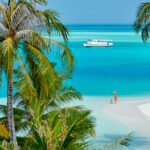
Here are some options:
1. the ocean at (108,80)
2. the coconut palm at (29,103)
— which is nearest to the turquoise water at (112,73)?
the ocean at (108,80)

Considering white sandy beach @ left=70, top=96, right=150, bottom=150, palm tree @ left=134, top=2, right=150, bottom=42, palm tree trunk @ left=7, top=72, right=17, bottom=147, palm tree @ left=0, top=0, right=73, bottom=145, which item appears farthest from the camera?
white sandy beach @ left=70, top=96, right=150, bottom=150

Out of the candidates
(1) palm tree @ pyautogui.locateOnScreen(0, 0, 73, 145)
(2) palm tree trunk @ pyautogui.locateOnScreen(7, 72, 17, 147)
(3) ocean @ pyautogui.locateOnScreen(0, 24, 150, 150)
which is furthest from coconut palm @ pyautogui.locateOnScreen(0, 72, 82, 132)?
(3) ocean @ pyautogui.locateOnScreen(0, 24, 150, 150)

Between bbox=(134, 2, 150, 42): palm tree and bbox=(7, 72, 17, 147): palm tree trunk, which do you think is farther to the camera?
bbox=(134, 2, 150, 42): palm tree

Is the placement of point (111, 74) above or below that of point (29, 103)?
below

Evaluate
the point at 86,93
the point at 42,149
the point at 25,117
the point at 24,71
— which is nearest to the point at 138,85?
the point at 86,93

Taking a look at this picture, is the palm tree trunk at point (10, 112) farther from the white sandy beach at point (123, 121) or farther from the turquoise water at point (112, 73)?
the turquoise water at point (112, 73)

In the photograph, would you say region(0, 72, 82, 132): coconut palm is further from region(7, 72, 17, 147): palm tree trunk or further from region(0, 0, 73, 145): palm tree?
region(0, 0, 73, 145): palm tree

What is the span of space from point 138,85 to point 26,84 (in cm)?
2930

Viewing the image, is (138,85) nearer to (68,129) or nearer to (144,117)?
(144,117)

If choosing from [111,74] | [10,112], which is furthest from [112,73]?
[10,112]

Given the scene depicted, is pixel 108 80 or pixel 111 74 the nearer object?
pixel 108 80

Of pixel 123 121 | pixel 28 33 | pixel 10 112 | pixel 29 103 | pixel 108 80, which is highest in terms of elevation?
pixel 28 33

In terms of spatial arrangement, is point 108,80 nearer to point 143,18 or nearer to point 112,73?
point 112,73

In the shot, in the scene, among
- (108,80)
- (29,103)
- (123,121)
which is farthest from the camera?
(108,80)
